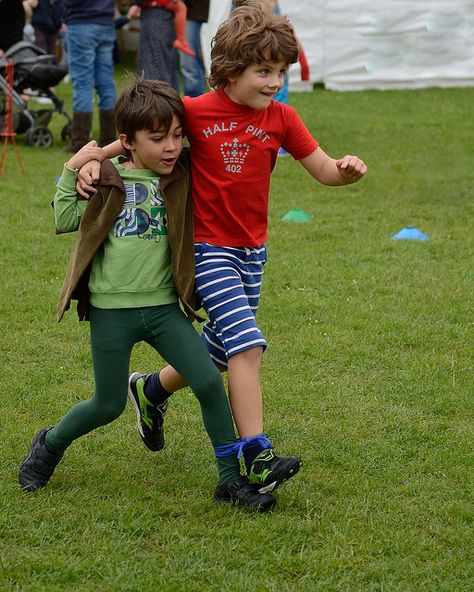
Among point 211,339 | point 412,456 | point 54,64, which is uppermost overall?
point 211,339

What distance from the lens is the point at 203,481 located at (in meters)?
4.10

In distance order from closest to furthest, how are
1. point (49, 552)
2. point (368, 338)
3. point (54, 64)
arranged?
point (49, 552)
point (368, 338)
point (54, 64)

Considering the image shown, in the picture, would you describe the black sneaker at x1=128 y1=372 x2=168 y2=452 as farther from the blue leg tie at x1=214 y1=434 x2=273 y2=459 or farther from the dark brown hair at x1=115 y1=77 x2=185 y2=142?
the dark brown hair at x1=115 y1=77 x2=185 y2=142

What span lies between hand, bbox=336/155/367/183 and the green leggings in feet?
2.61

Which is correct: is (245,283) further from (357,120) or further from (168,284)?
(357,120)

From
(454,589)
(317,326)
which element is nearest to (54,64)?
(317,326)

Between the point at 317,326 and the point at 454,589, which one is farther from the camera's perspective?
the point at 317,326

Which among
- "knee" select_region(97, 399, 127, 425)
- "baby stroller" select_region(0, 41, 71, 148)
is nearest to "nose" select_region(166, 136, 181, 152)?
"knee" select_region(97, 399, 127, 425)

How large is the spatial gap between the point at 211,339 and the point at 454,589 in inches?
51.7

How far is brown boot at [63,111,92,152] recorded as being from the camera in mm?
11375

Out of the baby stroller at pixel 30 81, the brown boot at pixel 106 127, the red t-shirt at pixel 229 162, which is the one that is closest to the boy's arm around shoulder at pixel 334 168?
the red t-shirt at pixel 229 162

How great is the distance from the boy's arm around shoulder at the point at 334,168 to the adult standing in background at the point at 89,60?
7539mm

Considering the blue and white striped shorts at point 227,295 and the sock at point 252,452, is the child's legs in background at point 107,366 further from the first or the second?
the sock at point 252,452

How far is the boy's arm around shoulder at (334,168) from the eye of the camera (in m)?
3.84
